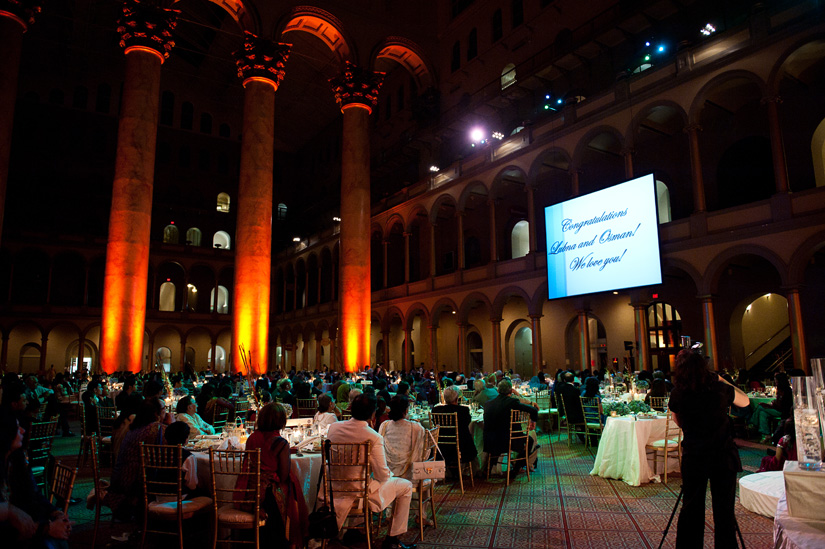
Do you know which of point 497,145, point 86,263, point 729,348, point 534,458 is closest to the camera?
point 534,458

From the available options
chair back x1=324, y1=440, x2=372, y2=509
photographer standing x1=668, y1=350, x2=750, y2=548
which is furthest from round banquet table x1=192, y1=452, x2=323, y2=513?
photographer standing x1=668, y1=350, x2=750, y2=548

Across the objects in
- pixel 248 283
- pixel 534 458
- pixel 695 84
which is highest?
pixel 695 84

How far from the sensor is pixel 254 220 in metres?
18.2

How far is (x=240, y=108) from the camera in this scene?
36.5 m

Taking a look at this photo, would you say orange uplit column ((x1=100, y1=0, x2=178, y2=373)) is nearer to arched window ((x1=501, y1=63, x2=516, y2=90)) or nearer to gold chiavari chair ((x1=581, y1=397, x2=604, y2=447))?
arched window ((x1=501, y1=63, x2=516, y2=90))

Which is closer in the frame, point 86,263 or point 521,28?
point 521,28

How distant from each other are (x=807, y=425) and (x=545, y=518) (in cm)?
280

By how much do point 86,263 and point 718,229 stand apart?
3099cm

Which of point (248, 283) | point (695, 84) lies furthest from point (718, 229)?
point (248, 283)

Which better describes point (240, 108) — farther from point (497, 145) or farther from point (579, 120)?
point (579, 120)

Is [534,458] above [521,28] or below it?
below

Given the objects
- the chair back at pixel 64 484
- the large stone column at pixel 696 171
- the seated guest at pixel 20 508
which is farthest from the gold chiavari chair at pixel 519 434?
the large stone column at pixel 696 171

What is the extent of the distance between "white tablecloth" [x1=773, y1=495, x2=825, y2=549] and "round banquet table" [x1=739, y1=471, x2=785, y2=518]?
2.37 meters

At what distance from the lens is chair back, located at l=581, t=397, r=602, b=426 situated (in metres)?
8.48
